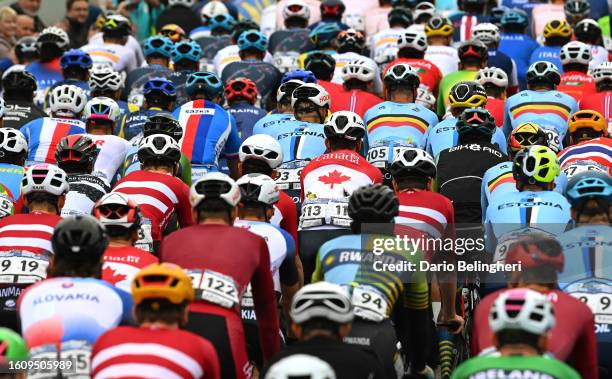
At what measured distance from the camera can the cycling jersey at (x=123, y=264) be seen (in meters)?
13.5

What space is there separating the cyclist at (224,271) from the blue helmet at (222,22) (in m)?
15.6

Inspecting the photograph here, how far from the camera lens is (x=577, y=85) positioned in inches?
917

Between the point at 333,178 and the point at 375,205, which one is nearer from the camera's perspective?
the point at 375,205

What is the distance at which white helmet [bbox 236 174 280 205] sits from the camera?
1488 centimetres

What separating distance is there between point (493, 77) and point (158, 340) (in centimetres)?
1143

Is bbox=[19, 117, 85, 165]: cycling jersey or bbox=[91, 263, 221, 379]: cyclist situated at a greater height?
bbox=[19, 117, 85, 165]: cycling jersey

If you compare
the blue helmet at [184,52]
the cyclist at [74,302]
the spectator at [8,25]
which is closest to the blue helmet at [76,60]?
the blue helmet at [184,52]

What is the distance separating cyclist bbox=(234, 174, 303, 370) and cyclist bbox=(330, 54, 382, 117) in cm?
672

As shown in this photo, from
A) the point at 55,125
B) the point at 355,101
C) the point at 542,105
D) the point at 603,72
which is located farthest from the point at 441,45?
the point at 55,125

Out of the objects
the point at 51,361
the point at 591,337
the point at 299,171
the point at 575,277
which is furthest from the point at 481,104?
the point at 51,361

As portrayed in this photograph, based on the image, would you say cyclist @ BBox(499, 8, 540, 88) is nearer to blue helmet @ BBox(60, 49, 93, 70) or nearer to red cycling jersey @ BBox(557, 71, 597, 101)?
red cycling jersey @ BBox(557, 71, 597, 101)

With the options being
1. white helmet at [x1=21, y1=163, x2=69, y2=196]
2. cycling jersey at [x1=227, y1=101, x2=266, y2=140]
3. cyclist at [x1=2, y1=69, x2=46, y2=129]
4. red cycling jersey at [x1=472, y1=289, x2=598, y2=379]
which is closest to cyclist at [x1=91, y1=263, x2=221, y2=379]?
red cycling jersey at [x1=472, y1=289, x2=598, y2=379]

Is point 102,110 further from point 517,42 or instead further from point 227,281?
point 517,42

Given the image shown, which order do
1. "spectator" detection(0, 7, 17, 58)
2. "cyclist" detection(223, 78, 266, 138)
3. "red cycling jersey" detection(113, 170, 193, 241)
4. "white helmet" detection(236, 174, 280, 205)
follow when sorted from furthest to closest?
"spectator" detection(0, 7, 17, 58)
"cyclist" detection(223, 78, 266, 138)
"red cycling jersey" detection(113, 170, 193, 241)
"white helmet" detection(236, 174, 280, 205)
